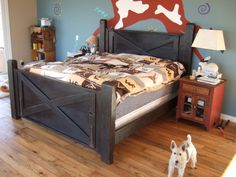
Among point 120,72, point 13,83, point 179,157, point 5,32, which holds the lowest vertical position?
point 179,157

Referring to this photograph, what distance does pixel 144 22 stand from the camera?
163 inches

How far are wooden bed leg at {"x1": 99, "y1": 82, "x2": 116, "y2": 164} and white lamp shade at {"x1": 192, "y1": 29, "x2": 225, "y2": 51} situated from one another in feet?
5.06

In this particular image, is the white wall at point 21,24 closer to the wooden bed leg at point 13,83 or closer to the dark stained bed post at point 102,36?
the dark stained bed post at point 102,36

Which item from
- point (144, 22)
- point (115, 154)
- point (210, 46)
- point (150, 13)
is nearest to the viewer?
point (115, 154)

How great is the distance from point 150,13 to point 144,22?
0.18 metres

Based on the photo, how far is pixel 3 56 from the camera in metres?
5.97

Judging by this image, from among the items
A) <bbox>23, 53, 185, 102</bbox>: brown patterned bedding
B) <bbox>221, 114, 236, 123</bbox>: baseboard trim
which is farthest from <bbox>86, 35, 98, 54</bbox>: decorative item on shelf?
<bbox>221, 114, 236, 123</bbox>: baseboard trim

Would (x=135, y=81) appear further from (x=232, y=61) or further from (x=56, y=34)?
(x=56, y=34)

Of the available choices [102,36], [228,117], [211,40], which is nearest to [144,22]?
[102,36]

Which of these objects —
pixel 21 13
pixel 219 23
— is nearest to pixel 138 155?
pixel 219 23

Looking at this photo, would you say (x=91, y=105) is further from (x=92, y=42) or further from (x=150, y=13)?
(x=92, y=42)

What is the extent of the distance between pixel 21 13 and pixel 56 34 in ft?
2.86

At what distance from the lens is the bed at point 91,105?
2393 millimetres

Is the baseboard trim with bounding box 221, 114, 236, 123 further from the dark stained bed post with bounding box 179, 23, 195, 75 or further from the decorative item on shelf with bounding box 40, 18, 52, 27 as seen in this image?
the decorative item on shelf with bounding box 40, 18, 52, 27
